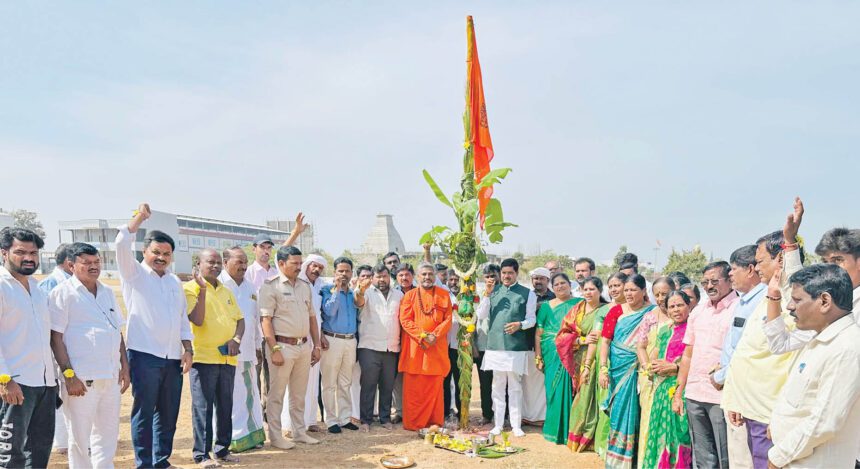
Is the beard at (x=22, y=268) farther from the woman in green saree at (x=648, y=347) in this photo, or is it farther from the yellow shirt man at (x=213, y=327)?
the woman in green saree at (x=648, y=347)

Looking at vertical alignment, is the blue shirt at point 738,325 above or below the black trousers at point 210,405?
above

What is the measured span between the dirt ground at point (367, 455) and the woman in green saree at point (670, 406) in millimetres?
940

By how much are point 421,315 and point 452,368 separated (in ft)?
3.62

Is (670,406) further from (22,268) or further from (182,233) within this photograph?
(182,233)

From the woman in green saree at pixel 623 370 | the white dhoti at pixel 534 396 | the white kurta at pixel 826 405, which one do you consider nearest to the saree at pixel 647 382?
the woman in green saree at pixel 623 370

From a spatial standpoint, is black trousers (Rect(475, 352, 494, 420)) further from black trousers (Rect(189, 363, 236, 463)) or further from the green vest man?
black trousers (Rect(189, 363, 236, 463))

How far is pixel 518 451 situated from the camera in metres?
6.16

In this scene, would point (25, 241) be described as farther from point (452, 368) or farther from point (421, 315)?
point (452, 368)

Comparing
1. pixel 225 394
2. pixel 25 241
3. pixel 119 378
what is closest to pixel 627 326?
pixel 225 394

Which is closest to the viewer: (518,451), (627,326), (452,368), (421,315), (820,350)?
(820,350)

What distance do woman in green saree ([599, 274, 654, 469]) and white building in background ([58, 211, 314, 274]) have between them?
42.6 metres

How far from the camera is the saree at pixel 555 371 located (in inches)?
256

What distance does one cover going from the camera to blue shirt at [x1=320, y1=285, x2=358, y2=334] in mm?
7020

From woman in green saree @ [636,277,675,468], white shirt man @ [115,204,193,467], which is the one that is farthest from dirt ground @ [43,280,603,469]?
woman in green saree @ [636,277,675,468]
